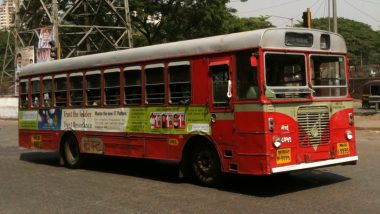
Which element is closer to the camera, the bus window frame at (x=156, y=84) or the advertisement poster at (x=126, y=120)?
the advertisement poster at (x=126, y=120)

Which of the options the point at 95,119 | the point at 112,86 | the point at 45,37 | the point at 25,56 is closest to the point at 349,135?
the point at 112,86

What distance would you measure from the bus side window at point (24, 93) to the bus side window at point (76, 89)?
101 inches

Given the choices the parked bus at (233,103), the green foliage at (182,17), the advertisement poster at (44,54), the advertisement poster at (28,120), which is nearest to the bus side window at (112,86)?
the parked bus at (233,103)

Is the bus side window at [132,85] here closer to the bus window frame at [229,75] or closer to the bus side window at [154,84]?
the bus side window at [154,84]

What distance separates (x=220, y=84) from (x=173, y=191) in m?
2.10

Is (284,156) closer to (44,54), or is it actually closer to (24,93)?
(24,93)

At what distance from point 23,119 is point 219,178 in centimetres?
818

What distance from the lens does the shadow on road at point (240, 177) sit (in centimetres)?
977

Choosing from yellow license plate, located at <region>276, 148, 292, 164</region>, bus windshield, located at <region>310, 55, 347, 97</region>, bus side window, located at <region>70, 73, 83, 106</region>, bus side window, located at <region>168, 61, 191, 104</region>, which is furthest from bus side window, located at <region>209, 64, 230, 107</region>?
bus side window, located at <region>70, 73, 83, 106</region>

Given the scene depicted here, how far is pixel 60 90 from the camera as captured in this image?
14.3 metres

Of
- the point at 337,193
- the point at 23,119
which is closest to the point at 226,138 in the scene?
the point at 337,193

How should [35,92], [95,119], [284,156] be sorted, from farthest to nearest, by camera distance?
[35,92], [95,119], [284,156]

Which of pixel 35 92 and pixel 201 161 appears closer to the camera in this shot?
pixel 201 161

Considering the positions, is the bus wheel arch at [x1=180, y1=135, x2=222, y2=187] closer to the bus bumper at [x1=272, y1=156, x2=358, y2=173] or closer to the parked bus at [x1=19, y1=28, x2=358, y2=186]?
the parked bus at [x1=19, y1=28, x2=358, y2=186]
